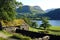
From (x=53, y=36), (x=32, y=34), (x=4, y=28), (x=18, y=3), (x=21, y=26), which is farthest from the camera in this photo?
(x=18, y=3)

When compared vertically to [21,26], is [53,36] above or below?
below

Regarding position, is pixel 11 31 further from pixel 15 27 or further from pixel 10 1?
pixel 10 1

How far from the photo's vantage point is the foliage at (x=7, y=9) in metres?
65.7

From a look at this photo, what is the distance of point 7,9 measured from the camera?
67.9 metres

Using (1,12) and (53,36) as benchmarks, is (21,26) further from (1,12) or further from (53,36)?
(53,36)

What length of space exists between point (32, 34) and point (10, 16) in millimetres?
27065

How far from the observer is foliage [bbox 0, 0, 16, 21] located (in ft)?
215

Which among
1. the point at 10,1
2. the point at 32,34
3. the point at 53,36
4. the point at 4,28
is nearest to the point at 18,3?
the point at 10,1

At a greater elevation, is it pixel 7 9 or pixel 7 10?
pixel 7 9

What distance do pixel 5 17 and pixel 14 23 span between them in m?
3.79

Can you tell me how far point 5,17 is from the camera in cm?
6606

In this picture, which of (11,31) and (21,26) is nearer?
(11,31)

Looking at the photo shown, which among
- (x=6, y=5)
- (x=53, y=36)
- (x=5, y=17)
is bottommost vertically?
(x=53, y=36)

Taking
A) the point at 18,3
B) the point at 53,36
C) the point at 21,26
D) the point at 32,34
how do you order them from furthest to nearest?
the point at 18,3
the point at 21,26
the point at 32,34
the point at 53,36
